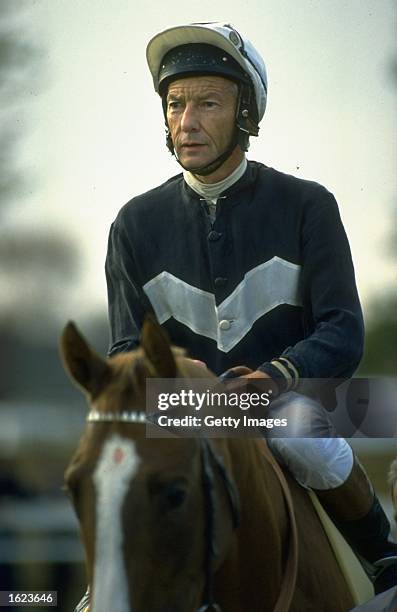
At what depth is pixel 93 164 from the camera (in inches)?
110

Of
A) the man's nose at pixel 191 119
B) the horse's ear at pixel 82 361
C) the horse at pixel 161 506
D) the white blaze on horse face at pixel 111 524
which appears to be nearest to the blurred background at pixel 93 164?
the man's nose at pixel 191 119

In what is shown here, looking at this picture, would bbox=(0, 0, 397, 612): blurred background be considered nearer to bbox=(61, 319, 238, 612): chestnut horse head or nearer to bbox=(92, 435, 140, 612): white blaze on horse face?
bbox=(61, 319, 238, 612): chestnut horse head

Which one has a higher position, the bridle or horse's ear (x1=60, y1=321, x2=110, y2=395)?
horse's ear (x1=60, y1=321, x2=110, y2=395)

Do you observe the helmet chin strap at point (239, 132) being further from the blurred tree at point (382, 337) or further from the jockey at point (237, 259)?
the blurred tree at point (382, 337)

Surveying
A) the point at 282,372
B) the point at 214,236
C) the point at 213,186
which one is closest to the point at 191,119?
the point at 213,186

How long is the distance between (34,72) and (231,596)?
144 centimetres

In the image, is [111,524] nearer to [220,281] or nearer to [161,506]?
[161,506]

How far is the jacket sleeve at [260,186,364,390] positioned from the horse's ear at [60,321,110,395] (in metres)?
0.56

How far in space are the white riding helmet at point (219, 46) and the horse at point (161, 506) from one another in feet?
2.72

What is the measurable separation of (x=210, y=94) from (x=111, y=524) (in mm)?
1173

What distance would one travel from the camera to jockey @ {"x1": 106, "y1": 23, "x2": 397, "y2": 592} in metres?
2.57

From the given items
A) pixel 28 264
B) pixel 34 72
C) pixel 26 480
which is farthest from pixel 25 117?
pixel 26 480

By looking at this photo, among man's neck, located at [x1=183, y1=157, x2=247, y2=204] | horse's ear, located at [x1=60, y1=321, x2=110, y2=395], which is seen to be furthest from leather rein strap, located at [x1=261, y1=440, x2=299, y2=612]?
man's neck, located at [x1=183, y1=157, x2=247, y2=204]

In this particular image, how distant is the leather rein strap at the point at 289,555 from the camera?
2.25 m
